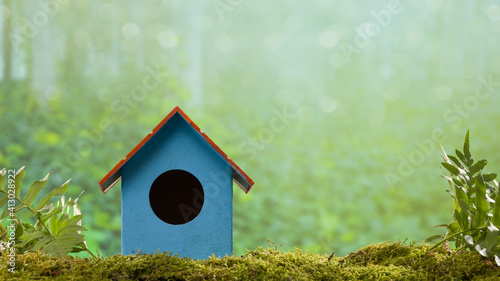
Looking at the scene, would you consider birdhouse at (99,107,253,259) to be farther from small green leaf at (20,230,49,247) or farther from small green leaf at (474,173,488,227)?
small green leaf at (474,173,488,227)

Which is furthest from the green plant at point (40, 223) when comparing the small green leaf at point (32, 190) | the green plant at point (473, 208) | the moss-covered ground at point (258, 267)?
the green plant at point (473, 208)

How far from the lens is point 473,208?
206 centimetres

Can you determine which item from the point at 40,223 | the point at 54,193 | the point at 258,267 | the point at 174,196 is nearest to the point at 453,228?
the point at 258,267

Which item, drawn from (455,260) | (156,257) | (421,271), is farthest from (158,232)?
(455,260)

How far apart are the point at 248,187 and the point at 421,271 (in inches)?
34.1

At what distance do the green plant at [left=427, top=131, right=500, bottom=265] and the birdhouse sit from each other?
3.17 feet

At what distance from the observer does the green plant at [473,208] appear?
188 cm

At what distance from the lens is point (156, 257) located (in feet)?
6.22

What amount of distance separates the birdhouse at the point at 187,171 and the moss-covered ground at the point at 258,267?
0.11m

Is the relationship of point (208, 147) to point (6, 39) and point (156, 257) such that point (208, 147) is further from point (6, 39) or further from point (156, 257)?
point (6, 39)

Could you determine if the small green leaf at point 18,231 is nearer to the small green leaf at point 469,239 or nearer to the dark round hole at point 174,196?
the dark round hole at point 174,196

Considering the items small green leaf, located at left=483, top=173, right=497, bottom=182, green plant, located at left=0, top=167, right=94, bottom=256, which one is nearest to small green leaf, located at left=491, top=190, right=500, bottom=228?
small green leaf, located at left=483, top=173, right=497, bottom=182

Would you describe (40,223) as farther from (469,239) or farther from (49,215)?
(469,239)

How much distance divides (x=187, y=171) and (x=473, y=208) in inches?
53.0
